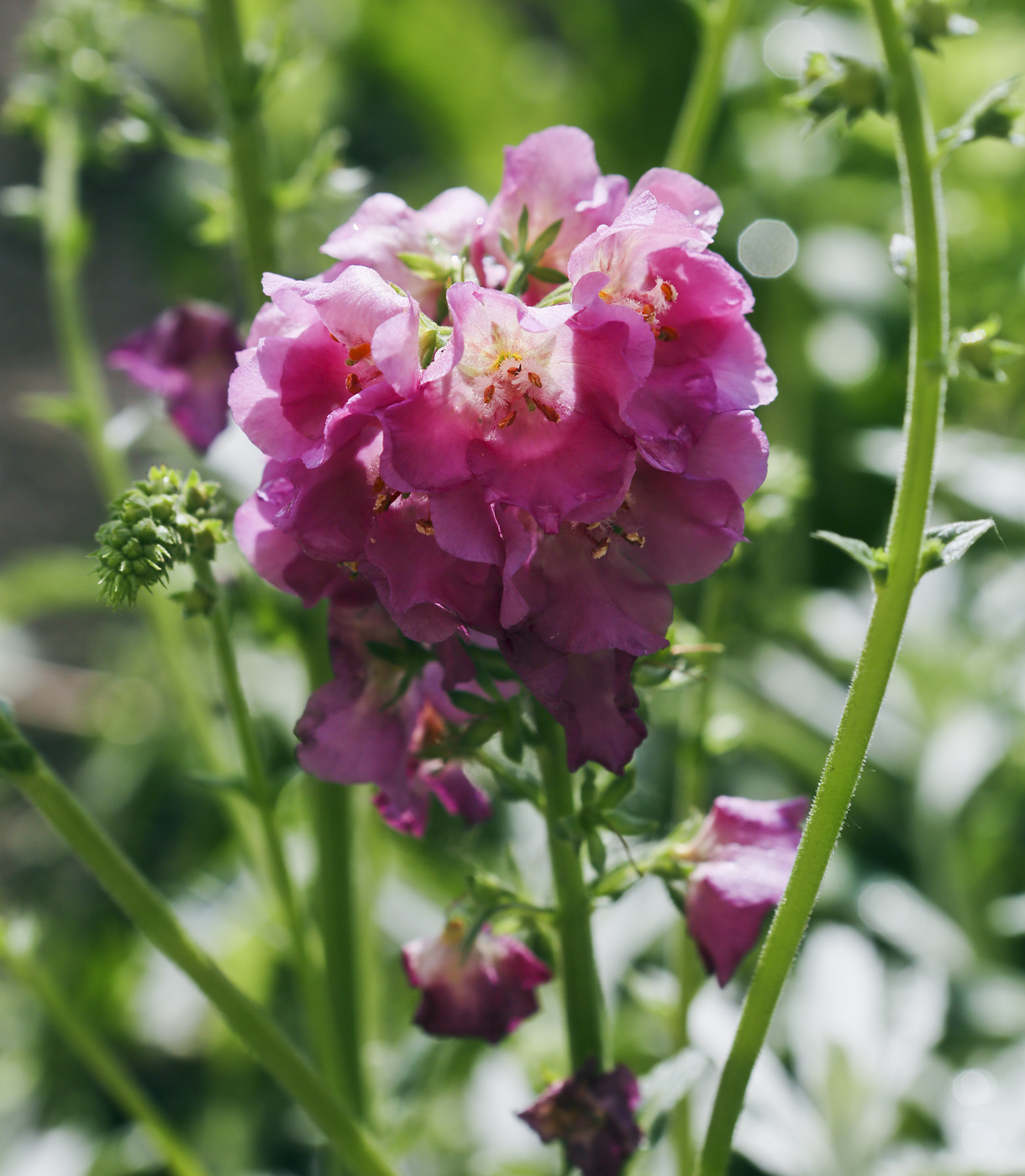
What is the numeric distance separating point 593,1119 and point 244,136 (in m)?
0.55

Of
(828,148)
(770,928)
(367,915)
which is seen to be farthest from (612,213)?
(828,148)

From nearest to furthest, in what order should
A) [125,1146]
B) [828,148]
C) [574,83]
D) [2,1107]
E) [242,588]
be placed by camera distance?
[242,588] < [125,1146] < [2,1107] < [828,148] < [574,83]

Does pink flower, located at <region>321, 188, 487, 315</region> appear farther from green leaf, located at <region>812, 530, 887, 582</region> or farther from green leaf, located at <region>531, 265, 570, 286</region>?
green leaf, located at <region>812, 530, 887, 582</region>

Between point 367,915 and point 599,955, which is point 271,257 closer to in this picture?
point 367,915

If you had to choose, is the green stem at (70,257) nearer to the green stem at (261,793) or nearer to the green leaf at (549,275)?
the green stem at (261,793)

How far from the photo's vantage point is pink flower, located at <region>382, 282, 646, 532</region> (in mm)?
383

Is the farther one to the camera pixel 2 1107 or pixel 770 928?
pixel 2 1107

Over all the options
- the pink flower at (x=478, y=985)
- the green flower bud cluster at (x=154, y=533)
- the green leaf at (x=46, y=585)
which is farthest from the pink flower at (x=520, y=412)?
the green leaf at (x=46, y=585)

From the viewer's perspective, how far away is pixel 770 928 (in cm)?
48

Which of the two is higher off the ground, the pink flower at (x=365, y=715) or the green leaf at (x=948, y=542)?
the green leaf at (x=948, y=542)

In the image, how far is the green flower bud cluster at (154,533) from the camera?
420mm

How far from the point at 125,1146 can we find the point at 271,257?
0.79 m

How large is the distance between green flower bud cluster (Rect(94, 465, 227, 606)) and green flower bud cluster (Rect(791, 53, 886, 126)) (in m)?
0.26

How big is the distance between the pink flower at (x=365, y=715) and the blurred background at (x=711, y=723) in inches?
3.7
